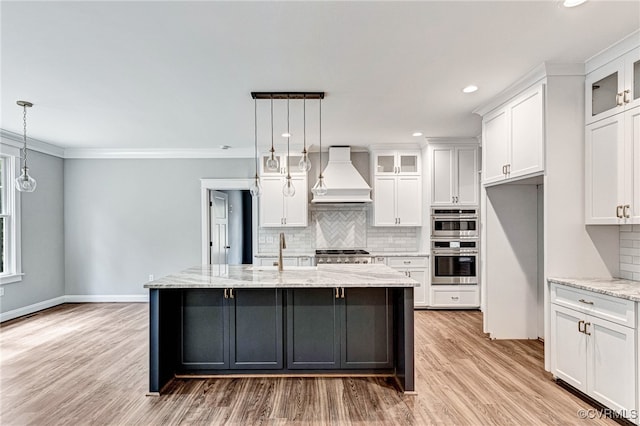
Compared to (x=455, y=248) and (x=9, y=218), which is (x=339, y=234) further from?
(x=9, y=218)

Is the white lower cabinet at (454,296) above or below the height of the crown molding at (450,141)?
below

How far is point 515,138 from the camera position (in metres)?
3.46

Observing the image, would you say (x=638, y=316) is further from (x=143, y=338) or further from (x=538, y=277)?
(x=143, y=338)

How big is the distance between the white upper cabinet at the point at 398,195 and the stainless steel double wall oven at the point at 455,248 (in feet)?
1.38

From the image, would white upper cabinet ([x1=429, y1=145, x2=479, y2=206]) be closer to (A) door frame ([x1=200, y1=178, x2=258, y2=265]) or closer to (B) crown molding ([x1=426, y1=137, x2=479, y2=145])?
(B) crown molding ([x1=426, y1=137, x2=479, y2=145])

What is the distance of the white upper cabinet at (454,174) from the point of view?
5.61 m

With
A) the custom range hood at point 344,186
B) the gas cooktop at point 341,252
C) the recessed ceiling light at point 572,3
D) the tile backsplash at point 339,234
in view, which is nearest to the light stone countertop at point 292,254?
the gas cooktop at point 341,252

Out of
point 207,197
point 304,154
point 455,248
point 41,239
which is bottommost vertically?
point 455,248

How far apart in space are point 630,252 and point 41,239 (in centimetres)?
746

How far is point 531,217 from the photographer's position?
163 inches

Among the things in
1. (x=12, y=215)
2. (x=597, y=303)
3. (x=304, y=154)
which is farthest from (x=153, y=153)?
(x=597, y=303)

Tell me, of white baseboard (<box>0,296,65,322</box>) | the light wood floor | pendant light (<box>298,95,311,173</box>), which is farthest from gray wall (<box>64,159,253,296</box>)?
the light wood floor

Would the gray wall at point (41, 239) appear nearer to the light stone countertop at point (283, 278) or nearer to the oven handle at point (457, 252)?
the light stone countertop at point (283, 278)

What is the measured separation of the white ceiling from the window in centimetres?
107
